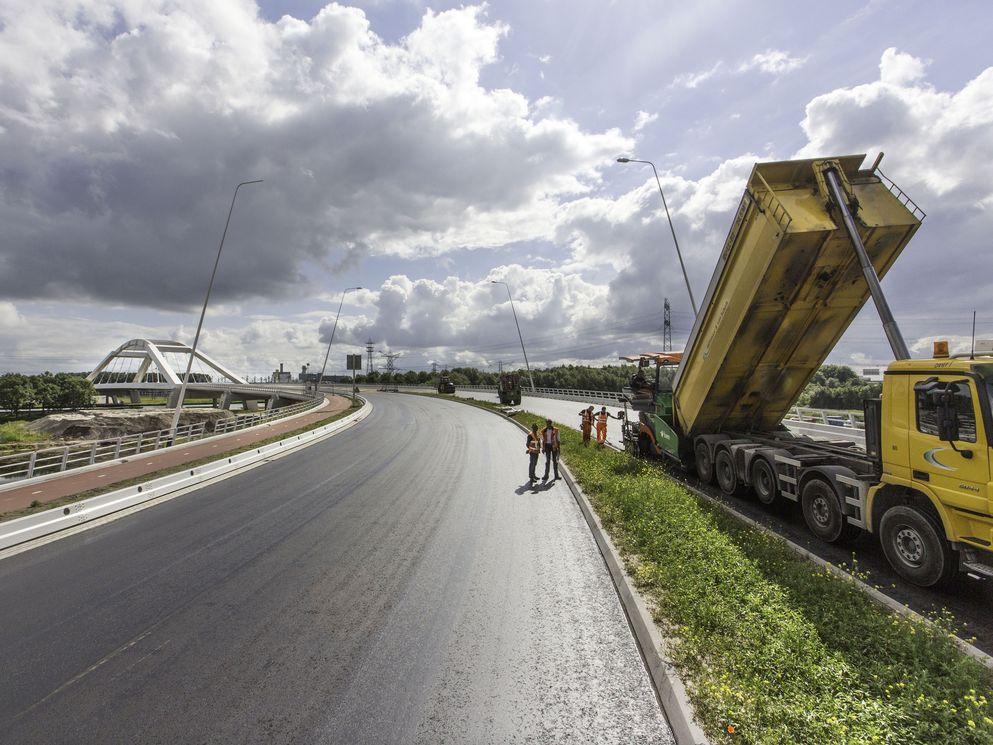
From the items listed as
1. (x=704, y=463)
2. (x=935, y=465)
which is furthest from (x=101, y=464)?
(x=935, y=465)

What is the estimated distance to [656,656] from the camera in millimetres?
3941

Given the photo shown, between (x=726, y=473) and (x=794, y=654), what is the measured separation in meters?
6.21

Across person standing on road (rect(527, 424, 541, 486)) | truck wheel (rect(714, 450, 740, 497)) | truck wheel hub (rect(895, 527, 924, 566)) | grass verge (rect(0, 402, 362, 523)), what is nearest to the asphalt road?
grass verge (rect(0, 402, 362, 523))

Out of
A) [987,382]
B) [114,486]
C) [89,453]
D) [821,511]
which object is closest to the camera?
[987,382]

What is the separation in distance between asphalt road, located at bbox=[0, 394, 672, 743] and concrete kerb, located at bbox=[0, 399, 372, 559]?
0.60 meters

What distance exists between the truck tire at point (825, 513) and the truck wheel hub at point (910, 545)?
81 centimetres

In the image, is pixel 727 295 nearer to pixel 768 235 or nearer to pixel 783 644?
pixel 768 235

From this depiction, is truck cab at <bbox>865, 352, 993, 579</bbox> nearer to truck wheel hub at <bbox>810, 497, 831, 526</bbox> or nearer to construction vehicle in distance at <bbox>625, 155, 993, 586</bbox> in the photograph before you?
construction vehicle in distance at <bbox>625, 155, 993, 586</bbox>

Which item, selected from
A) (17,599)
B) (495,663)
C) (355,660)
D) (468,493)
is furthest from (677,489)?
(17,599)

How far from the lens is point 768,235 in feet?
23.1

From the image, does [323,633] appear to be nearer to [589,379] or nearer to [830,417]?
[830,417]

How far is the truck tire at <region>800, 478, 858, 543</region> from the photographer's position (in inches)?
256

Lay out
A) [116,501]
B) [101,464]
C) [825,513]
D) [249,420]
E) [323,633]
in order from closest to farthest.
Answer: [323,633]
[825,513]
[116,501]
[101,464]
[249,420]

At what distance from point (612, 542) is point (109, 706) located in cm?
570
